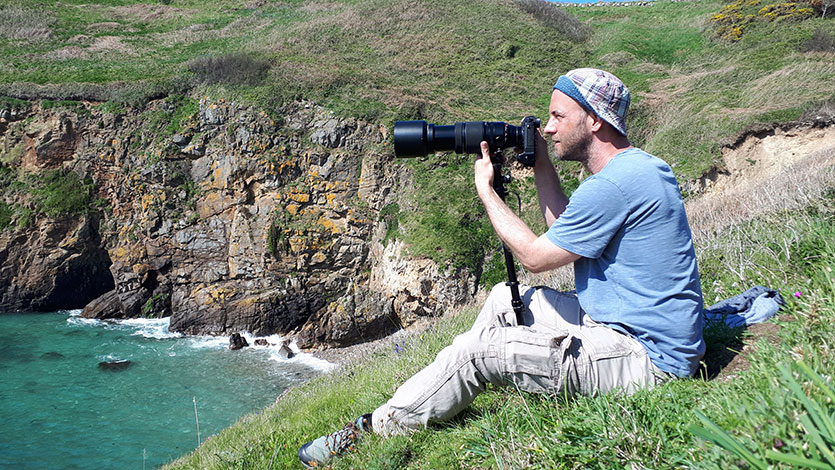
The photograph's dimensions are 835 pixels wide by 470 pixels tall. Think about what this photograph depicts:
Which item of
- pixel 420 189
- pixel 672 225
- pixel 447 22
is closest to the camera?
pixel 672 225

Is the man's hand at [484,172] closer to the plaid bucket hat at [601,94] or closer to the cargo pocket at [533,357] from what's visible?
the plaid bucket hat at [601,94]

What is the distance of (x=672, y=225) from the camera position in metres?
2.27

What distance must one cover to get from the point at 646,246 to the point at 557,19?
1228 inches

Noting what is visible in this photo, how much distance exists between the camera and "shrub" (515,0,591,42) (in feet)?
91.1

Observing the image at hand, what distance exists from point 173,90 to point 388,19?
14228mm

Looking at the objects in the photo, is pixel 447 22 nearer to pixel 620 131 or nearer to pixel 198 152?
pixel 198 152

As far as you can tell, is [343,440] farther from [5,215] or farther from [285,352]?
[5,215]

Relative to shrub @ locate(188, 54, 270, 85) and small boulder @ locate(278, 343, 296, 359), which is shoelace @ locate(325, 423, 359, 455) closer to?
small boulder @ locate(278, 343, 296, 359)

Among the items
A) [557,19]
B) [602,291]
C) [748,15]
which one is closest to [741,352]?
[602,291]

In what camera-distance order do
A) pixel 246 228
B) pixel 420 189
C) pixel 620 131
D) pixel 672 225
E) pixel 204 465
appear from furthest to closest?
pixel 246 228 < pixel 420 189 < pixel 204 465 < pixel 620 131 < pixel 672 225

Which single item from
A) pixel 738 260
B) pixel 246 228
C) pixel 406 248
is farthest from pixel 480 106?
pixel 738 260

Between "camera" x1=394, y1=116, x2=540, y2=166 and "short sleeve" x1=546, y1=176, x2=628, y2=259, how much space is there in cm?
61

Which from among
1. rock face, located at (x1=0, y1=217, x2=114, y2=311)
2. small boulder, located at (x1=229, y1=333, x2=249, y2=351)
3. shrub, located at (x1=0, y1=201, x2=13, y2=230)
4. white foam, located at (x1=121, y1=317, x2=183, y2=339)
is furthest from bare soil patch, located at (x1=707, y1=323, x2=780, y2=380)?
shrub, located at (x1=0, y1=201, x2=13, y2=230)

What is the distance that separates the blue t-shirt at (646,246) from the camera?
2.23 metres
